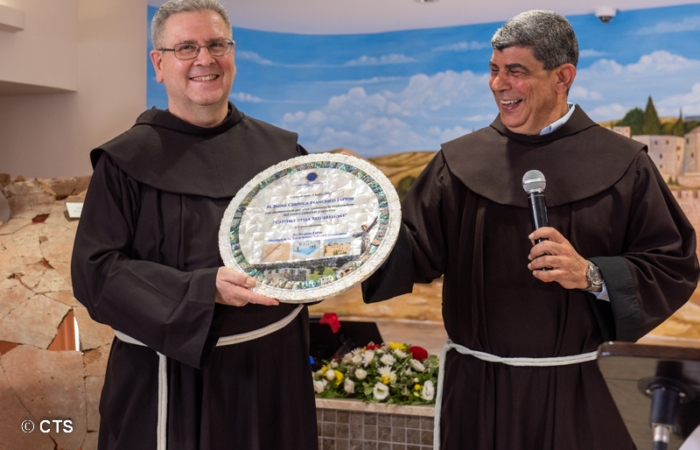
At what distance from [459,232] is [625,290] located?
1.91ft

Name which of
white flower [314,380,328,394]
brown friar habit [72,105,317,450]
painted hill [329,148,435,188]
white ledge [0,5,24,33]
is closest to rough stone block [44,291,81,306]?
white flower [314,380,328,394]

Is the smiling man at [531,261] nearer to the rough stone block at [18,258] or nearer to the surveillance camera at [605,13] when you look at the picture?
the rough stone block at [18,258]

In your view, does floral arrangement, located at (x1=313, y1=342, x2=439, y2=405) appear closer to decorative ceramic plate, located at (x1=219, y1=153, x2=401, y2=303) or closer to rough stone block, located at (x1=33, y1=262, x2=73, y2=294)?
rough stone block, located at (x1=33, y1=262, x2=73, y2=294)

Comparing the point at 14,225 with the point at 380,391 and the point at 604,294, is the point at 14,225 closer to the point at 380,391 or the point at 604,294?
the point at 380,391

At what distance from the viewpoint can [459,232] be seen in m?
2.20

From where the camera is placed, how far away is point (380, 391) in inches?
136

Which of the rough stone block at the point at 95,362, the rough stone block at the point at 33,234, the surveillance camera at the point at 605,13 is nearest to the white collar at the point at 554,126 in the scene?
the rough stone block at the point at 95,362

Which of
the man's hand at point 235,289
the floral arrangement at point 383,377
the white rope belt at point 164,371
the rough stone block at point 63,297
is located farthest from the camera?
the rough stone block at point 63,297

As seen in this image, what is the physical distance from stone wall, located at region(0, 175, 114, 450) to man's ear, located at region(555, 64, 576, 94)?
9.46 ft

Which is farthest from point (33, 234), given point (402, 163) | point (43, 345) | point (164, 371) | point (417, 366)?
point (402, 163)

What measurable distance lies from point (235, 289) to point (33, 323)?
2294 mm

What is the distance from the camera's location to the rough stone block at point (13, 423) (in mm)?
3381

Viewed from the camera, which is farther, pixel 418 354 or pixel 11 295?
pixel 418 354

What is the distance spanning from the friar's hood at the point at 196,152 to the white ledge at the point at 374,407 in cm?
172
